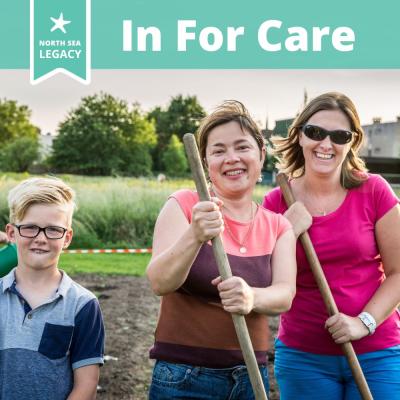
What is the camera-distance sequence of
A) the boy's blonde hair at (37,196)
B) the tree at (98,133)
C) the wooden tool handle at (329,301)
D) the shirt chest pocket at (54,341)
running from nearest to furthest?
1. the shirt chest pocket at (54,341)
2. the boy's blonde hair at (37,196)
3. the wooden tool handle at (329,301)
4. the tree at (98,133)

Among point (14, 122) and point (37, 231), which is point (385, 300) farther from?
point (14, 122)

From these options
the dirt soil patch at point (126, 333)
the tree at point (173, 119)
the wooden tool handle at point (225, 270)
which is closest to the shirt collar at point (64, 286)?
the wooden tool handle at point (225, 270)

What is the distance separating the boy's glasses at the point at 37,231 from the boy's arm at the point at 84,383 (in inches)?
20.7

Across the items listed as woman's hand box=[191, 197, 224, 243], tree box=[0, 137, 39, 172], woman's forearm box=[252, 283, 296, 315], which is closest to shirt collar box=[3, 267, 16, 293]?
woman's hand box=[191, 197, 224, 243]

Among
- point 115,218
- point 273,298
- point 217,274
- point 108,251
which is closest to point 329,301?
point 273,298

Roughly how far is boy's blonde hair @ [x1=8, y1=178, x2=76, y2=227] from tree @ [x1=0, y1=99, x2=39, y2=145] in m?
28.7

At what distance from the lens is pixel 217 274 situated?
2361 millimetres

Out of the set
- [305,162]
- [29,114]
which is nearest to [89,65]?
[305,162]

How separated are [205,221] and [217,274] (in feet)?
0.83

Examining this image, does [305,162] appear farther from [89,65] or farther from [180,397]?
[89,65]

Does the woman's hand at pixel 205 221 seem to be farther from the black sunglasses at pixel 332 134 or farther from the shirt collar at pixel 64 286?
the black sunglasses at pixel 332 134

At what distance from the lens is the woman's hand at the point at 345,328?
278 centimetres

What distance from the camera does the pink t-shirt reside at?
288 centimetres

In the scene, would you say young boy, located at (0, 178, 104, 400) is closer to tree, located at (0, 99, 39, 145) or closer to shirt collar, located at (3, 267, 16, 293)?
shirt collar, located at (3, 267, 16, 293)
